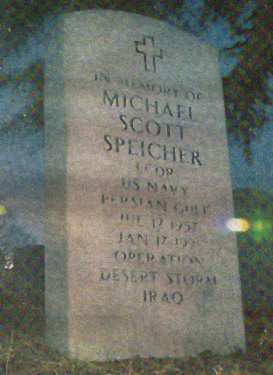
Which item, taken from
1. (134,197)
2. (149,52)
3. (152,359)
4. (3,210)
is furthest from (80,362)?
(3,210)

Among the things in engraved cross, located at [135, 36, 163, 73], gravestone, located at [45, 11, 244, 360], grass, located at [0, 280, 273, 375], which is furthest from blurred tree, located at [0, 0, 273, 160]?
grass, located at [0, 280, 273, 375]

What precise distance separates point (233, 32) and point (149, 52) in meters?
3.21

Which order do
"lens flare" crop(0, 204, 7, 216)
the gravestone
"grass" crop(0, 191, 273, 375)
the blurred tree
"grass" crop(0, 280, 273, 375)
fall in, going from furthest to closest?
the blurred tree
"lens flare" crop(0, 204, 7, 216)
the gravestone
"grass" crop(0, 191, 273, 375)
"grass" crop(0, 280, 273, 375)

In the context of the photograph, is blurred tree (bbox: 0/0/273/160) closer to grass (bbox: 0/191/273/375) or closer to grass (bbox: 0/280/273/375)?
grass (bbox: 0/191/273/375)

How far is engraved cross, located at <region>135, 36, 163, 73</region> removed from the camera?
6.45 m

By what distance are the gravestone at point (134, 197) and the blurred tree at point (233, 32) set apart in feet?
7.97

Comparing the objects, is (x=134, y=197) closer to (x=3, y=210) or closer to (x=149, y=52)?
(x=149, y=52)

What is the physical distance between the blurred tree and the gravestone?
7.97 feet

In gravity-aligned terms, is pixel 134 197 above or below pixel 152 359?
above

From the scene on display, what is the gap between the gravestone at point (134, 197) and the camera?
18.0 ft

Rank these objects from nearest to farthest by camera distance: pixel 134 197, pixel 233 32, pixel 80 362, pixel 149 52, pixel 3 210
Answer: pixel 80 362 < pixel 134 197 < pixel 149 52 < pixel 3 210 < pixel 233 32

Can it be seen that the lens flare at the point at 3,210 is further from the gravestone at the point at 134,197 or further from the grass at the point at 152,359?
the gravestone at the point at 134,197

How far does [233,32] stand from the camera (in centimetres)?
938

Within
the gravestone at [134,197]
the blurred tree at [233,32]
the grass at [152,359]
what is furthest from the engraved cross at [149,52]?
the blurred tree at [233,32]
